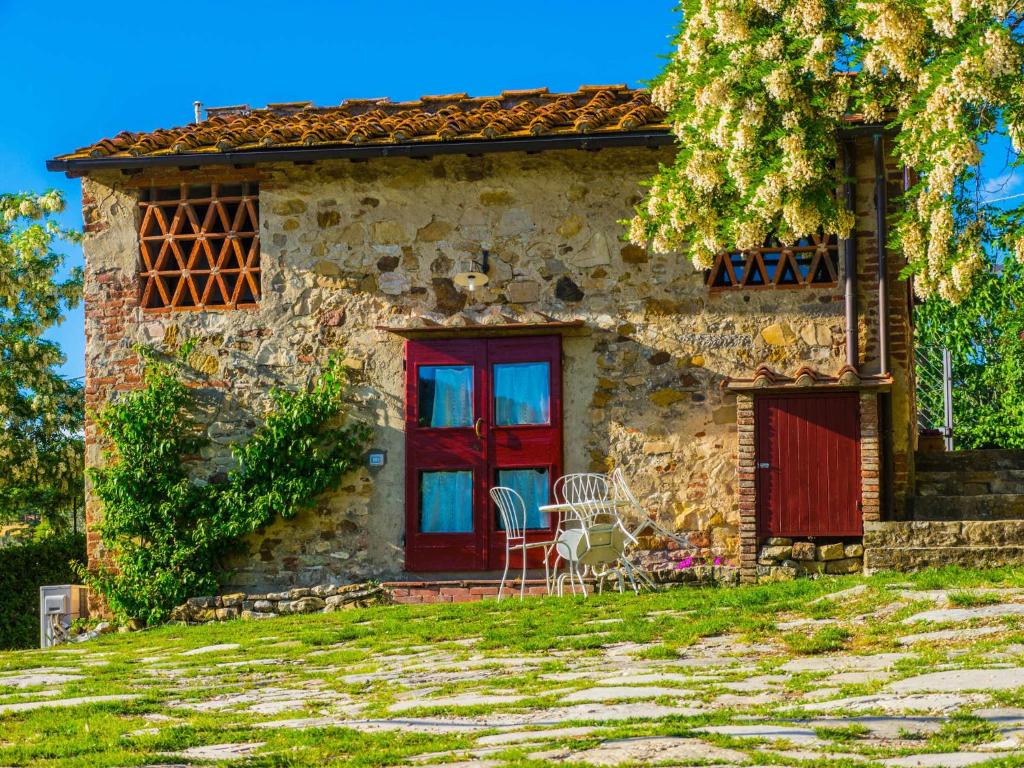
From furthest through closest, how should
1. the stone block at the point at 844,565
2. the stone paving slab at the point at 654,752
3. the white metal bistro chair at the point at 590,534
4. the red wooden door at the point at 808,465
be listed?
the red wooden door at the point at 808,465
the stone block at the point at 844,565
the white metal bistro chair at the point at 590,534
the stone paving slab at the point at 654,752

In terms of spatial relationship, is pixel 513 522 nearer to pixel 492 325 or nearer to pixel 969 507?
pixel 492 325

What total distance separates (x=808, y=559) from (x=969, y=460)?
2.46 metres

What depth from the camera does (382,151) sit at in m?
12.1

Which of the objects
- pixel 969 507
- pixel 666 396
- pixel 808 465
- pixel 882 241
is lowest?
pixel 969 507

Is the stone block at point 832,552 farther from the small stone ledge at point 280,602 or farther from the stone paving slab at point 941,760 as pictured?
the stone paving slab at point 941,760

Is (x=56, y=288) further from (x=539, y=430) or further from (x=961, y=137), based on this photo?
(x=961, y=137)

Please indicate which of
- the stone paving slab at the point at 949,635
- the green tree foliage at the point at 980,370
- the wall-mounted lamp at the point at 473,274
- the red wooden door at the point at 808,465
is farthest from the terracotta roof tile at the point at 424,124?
the green tree foliage at the point at 980,370

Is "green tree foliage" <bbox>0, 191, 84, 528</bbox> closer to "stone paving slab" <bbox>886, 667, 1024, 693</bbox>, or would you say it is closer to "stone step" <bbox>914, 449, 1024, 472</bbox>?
"stone step" <bbox>914, 449, 1024, 472</bbox>

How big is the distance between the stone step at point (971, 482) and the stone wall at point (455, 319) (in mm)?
1431

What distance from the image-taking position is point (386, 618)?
9.99m

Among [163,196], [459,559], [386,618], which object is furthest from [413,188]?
[386,618]

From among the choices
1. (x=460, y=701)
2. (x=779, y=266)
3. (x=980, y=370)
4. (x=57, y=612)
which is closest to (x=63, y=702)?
(x=460, y=701)

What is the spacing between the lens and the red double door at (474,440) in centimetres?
1214

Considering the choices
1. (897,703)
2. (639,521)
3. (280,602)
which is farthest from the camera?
(639,521)
